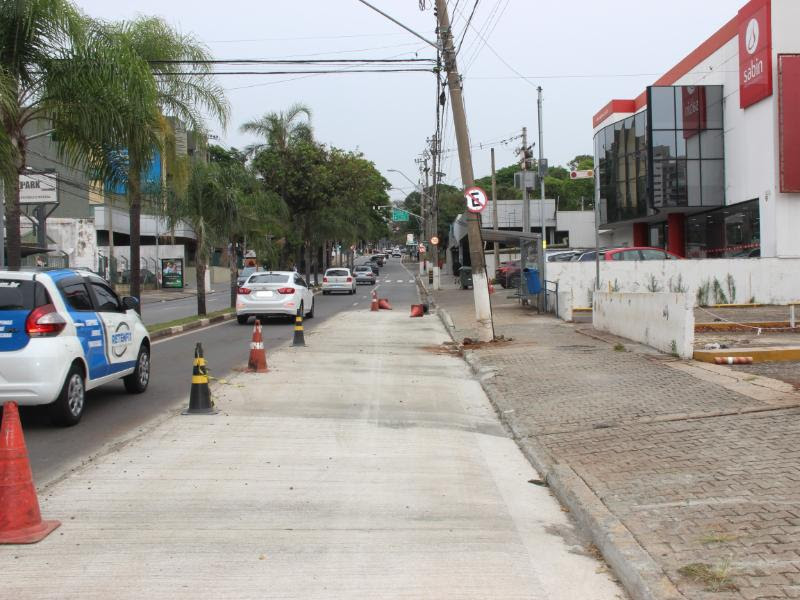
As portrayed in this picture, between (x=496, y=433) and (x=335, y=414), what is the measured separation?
74.7 inches

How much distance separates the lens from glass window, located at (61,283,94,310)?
28.5ft

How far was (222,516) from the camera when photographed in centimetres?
548

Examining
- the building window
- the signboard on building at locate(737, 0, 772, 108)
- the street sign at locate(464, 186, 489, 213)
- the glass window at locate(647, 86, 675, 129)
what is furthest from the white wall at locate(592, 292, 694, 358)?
the glass window at locate(647, 86, 675, 129)

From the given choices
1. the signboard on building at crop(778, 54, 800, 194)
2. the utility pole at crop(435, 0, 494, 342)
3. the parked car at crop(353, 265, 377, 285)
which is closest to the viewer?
the utility pole at crop(435, 0, 494, 342)

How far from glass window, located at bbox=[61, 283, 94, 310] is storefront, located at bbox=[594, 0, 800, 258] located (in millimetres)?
16346

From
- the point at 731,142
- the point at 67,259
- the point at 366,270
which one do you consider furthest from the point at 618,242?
the point at 67,259

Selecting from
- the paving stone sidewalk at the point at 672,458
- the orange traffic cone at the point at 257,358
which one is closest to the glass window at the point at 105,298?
the orange traffic cone at the point at 257,358

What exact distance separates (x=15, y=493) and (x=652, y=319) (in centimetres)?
1146

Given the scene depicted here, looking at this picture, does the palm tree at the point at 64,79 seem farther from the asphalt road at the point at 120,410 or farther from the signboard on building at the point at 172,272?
the signboard on building at the point at 172,272

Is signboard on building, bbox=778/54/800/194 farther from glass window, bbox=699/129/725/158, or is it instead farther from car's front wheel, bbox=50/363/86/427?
car's front wheel, bbox=50/363/86/427

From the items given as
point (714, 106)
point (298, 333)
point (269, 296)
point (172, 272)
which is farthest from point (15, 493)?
point (172, 272)

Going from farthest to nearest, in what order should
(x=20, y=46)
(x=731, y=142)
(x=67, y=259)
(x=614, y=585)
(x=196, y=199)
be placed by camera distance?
(x=67, y=259) → (x=731, y=142) → (x=196, y=199) → (x=20, y=46) → (x=614, y=585)

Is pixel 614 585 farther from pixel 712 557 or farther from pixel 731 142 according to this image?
pixel 731 142

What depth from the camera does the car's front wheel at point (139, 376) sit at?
10633mm
